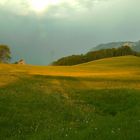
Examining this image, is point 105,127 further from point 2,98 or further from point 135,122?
point 2,98

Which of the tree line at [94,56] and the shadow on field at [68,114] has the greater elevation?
the tree line at [94,56]

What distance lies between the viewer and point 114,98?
28281mm

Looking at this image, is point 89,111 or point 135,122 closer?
point 135,122

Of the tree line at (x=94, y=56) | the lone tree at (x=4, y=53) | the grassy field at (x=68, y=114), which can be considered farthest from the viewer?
the lone tree at (x=4, y=53)

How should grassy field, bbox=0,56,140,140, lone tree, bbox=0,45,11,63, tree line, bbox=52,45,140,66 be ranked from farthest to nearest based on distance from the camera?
lone tree, bbox=0,45,11,63
tree line, bbox=52,45,140,66
grassy field, bbox=0,56,140,140

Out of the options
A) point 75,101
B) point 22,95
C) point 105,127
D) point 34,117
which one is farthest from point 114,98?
point 105,127

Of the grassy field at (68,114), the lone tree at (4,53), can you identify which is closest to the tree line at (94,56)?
the lone tree at (4,53)

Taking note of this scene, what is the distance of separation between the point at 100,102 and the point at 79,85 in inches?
414

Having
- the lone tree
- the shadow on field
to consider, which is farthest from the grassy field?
the lone tree

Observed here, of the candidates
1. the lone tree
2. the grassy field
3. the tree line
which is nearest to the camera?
the grassy field

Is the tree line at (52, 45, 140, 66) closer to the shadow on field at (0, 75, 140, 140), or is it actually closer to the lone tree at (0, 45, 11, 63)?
the lone tree at (0, 45, 11, 63)

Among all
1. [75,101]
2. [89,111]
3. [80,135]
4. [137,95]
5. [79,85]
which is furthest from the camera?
[79,85]

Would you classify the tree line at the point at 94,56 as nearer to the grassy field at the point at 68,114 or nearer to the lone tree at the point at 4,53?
the lone tree at the point at 4,53

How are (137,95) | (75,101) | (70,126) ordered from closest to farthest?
(70,126), (75,101), (137,95)
